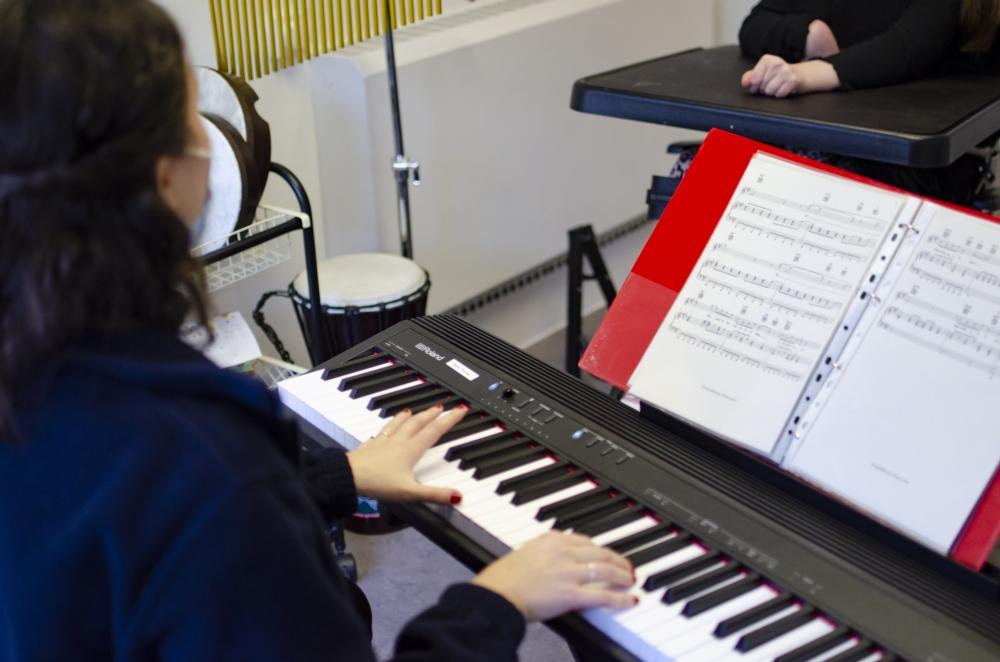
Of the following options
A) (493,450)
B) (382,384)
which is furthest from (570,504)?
(382,384)

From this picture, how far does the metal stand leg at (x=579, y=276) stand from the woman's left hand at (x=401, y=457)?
133cm

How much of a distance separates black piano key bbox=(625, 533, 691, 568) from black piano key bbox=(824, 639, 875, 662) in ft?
→ 0.60

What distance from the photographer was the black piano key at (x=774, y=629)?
90cm

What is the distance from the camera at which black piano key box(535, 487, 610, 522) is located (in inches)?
42.2

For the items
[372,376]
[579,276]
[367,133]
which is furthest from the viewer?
[579,276]

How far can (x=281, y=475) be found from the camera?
75 cm

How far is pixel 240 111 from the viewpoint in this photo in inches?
75.2

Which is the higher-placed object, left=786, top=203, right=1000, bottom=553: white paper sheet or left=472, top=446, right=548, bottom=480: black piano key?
left=786, top=203, right=1000, bottom=553: white paper sheet

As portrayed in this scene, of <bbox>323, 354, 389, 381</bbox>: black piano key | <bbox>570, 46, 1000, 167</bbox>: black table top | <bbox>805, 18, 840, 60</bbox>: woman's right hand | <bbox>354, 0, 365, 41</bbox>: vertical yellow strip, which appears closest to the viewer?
<bbox>323, 354, 389, 381</bbox>: black piano key

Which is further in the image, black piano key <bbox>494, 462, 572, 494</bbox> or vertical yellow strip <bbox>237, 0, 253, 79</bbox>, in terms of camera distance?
vertical yellow strip <bbox>237, 0, 253, 79</bbox>

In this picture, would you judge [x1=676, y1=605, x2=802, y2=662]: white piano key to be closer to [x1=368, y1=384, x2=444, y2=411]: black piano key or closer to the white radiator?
[x1=368, y1=384, x2=444, y2=411]: black piano key

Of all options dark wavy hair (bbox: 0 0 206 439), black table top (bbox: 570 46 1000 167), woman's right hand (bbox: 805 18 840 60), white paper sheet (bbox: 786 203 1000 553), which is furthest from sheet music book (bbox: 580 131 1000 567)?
woman's right hand (bbox: 805 18 840 60)

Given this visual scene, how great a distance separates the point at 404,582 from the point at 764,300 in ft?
4.27

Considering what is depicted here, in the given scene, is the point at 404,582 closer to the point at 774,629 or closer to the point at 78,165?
the point at 774,629
